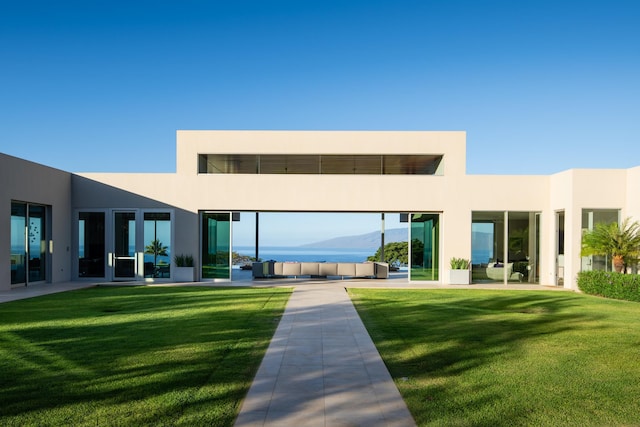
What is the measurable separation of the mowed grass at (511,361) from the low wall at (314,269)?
6.46 m

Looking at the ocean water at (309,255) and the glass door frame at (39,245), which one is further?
the ocean water at (309,255)

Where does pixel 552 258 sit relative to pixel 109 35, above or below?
below

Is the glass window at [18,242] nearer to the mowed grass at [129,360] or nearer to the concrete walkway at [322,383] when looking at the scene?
the mowed grass at [129,360]

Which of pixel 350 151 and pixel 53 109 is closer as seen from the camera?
pixel 350 151

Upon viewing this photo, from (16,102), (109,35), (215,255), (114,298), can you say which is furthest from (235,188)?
(16,102)

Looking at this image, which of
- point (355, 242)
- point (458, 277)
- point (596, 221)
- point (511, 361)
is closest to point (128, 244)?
point (458, 277)

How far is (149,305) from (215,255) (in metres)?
6.20

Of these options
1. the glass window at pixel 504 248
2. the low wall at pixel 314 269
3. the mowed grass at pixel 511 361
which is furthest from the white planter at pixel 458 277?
the mowed grass at pixel 511 361

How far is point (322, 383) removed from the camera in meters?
4.69

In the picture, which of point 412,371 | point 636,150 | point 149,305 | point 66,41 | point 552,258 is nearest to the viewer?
point 412,371

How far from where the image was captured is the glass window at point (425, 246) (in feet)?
52.9

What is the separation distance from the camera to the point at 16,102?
20812 mm

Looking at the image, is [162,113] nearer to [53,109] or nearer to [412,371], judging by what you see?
[53,109]

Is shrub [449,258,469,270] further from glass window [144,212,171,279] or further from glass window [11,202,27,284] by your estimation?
glass window [11,202,27,284]
